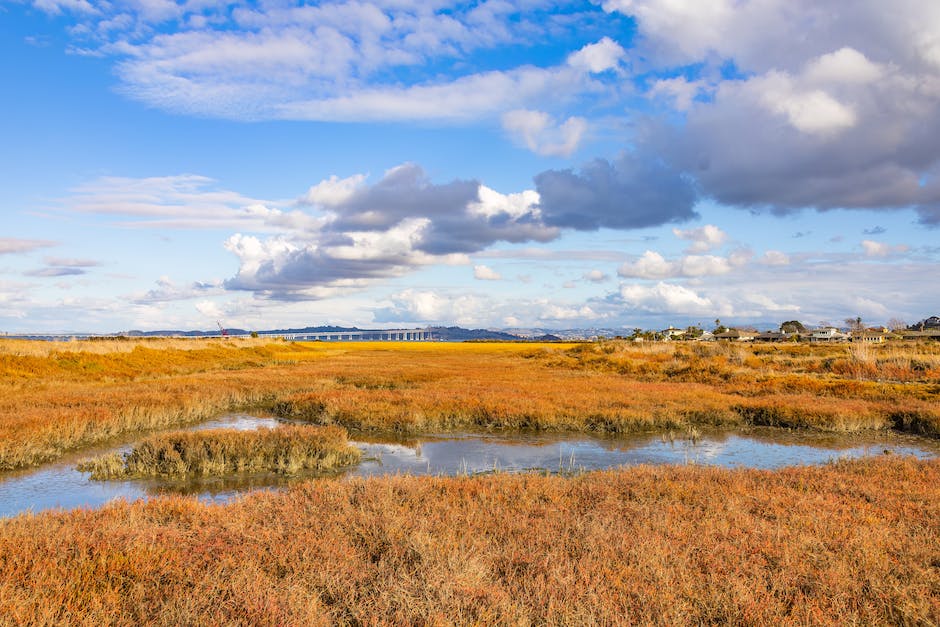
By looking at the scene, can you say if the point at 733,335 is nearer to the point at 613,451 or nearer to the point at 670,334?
the point at 670,334

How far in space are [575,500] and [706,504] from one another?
7.80ft

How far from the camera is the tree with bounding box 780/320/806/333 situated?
15900 cm

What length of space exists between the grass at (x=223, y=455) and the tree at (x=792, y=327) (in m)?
165

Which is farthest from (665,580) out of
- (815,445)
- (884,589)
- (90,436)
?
(90,436)

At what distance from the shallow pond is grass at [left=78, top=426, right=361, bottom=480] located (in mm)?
557

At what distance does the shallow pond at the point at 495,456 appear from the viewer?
1404 centimetres

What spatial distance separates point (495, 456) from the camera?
59.7 feet

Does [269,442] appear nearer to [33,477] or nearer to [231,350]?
[33,477]

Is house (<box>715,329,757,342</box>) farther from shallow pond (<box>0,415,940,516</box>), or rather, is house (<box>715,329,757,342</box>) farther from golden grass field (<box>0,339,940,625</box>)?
golden grass field (<box>0,339,940,625</box>)

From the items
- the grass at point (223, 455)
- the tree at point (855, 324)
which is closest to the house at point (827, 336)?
the tree at point (855, 324)

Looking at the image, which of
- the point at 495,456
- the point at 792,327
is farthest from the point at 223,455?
the point at 792,327

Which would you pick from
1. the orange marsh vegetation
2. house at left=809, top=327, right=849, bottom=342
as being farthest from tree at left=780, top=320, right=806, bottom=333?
the orange marsh vegetation

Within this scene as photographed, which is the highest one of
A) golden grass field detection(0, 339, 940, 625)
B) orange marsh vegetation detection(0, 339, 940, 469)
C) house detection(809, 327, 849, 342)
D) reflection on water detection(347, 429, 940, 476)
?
golden grass field detection(0, 339, 940, 625)

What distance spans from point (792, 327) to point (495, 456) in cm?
17063
